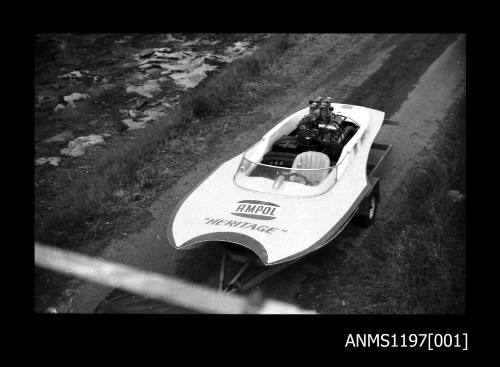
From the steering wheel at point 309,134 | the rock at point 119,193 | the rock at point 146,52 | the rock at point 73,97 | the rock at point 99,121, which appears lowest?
the rock at point 119,193

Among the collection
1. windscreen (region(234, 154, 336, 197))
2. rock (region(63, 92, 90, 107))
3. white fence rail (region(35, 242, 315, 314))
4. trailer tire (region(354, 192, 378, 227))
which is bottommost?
white fence rail (region(35, 242, 315, 314))

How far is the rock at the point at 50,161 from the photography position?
10.2m

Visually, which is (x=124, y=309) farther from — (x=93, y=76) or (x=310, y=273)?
(x=93, y=76)

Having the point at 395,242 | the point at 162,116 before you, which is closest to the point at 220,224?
the point at 395,242

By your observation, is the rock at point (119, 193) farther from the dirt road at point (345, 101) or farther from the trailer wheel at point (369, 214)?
the trailer wheel at point (369, 214)

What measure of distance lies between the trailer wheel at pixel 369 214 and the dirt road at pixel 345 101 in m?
0.17

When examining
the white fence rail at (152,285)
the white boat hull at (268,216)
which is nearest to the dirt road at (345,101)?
the white fence rail at (152,285)

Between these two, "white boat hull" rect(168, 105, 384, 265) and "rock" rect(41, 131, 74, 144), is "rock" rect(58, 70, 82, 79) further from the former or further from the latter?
"white boat hull" rect(168, 105, 384, 265)

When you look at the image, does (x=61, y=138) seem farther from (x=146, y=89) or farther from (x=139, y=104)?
(x=146, y=89)

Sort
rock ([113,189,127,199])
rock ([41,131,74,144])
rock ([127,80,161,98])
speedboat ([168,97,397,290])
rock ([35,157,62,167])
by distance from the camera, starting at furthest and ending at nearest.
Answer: rock ([127,80,161,98]), rock ([41,131,74,144]), rock ([35,157,62,167]), rock ([113,189,127,199]), speedboat ([168,97,397,290])

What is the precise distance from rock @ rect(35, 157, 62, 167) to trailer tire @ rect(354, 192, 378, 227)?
6442mm

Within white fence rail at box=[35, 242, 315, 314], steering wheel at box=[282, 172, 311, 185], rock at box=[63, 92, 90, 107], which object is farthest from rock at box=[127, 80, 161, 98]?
steering wheel at box=[282, 172, 311, 185]

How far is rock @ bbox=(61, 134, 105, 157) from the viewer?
10.6 metres

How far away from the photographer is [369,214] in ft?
25.0
